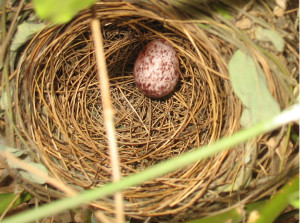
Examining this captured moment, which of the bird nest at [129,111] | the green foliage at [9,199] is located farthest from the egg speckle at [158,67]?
the green foliage at [9,199]

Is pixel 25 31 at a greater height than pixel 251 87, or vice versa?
pixel 25 31

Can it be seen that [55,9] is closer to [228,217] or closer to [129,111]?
[228,217]

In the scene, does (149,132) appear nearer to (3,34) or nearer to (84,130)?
(84,130)

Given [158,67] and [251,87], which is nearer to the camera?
[251,87]

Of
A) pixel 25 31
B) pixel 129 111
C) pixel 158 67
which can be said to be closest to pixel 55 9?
pixel 25 31

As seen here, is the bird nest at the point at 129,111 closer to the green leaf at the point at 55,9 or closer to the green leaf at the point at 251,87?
the green leaf at the point at 251,87

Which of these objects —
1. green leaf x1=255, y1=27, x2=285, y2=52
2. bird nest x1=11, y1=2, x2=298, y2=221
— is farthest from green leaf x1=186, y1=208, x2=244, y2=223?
green leaf x1=255, y1=27, x2=285, y2=52

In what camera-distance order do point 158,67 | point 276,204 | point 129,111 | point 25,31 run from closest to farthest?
point 276,204, point 25,31, point 158,67, point 129,111

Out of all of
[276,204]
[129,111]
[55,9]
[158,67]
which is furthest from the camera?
[129,111]

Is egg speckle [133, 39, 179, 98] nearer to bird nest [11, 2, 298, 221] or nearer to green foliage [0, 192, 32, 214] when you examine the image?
bird nest [11, 2, 298, 221]
